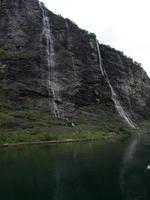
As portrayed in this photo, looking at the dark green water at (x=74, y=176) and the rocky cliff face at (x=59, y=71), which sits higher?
the rocky cliff face at (x=59, y=71)

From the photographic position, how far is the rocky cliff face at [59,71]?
13912cm

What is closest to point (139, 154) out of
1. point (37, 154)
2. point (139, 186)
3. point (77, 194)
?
point (37, 154)

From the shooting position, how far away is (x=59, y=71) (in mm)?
153250

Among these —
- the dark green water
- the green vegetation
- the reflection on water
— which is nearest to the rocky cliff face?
the green vegetation

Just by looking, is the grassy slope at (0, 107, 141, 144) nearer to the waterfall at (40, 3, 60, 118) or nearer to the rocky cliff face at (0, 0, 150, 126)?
the rocky cliff face at (0, 0, 150, 126)

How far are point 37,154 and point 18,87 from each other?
2451 inches

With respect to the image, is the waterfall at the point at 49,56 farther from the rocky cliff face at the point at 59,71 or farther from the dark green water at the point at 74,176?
the dark green water at the point at 74,176

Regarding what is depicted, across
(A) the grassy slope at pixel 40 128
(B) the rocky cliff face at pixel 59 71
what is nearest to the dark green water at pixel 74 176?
(A) the grassy slope at pixel 40 128

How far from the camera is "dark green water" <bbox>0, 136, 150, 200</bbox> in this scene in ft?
147

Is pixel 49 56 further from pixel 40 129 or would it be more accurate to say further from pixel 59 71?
pixel 40 129

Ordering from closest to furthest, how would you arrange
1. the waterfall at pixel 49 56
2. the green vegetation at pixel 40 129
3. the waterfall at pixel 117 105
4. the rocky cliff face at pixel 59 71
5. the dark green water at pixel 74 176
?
the dark green water at pixel 74 176 → the green vegetation at pixel 40 129 → the waterfall at pixel 49 56 → the rocky cliff face at pixel 59 71 → the waterfall at pixel 117 105

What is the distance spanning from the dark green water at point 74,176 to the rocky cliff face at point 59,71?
58.4 meters

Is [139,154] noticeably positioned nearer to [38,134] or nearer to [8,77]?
[38,134]

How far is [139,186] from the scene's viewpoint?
49219mm
